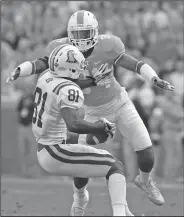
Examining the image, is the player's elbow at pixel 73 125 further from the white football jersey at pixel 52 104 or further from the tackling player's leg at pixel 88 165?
the tackling player's leg at pixel 88 165

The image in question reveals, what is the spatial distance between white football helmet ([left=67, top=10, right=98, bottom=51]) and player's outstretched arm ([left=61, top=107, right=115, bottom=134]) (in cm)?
123

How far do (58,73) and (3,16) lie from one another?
757 centimetres

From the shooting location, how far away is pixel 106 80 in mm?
7516

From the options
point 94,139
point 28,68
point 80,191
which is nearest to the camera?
point 28,68

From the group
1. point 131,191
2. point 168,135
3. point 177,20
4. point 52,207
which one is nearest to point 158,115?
point 168,135

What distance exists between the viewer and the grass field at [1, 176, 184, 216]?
365 inches

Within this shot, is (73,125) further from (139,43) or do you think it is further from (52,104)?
(139,43)

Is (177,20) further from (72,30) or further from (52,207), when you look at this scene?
(72,30)

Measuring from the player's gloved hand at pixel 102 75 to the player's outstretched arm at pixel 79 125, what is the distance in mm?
1211

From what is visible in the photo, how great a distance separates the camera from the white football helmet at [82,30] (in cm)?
705

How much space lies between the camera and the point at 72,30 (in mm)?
7078

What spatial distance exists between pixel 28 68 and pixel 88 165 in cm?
142

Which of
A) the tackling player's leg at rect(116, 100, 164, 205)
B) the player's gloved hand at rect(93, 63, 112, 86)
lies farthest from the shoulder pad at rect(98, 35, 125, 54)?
the tackling player's leg at rect(116, 100, 164, 205)

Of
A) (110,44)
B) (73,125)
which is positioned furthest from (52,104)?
(110,44)
